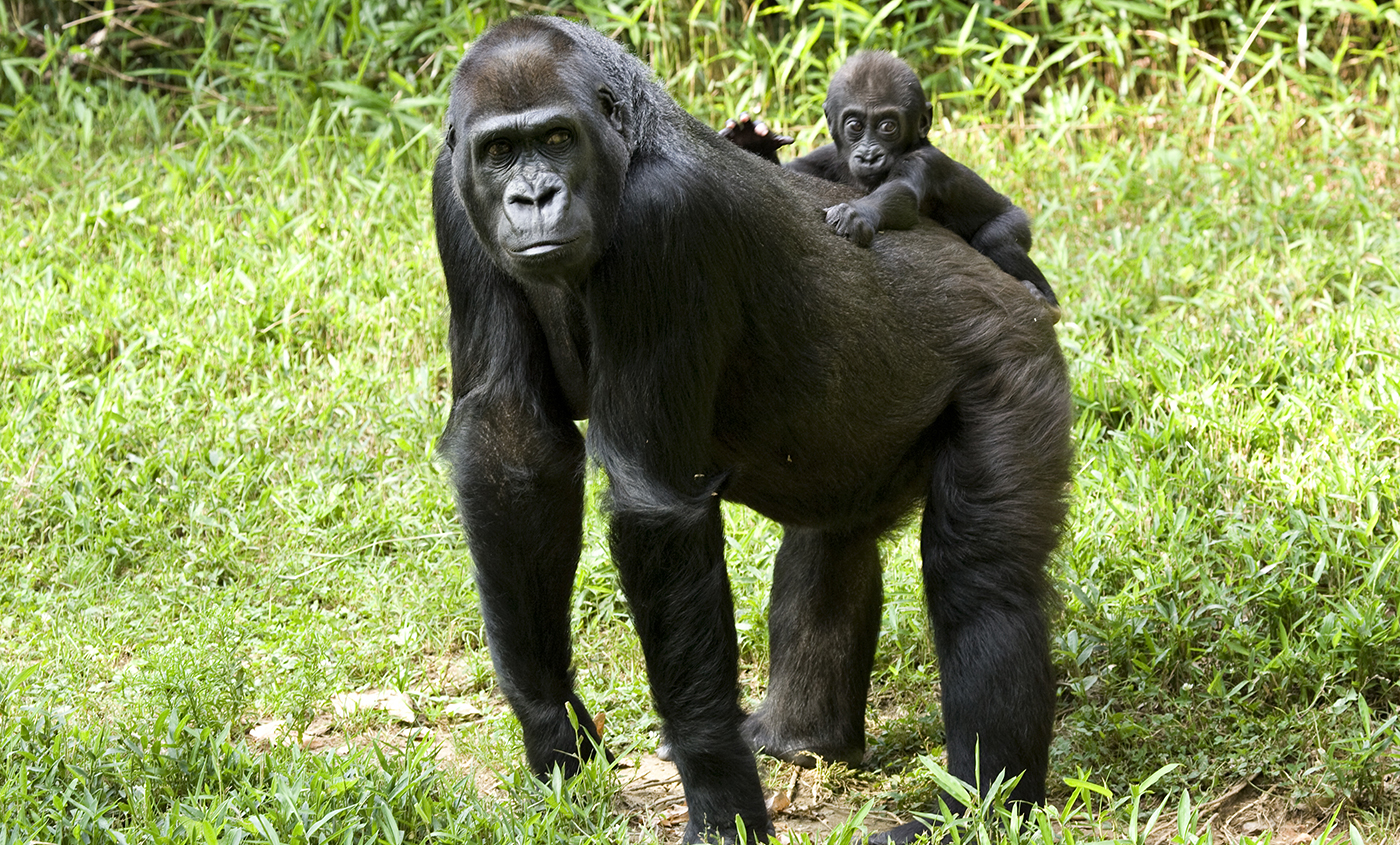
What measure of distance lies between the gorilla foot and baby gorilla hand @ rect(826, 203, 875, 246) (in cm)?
148

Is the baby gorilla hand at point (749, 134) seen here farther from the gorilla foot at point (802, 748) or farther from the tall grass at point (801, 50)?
the tall grass at point (801, 50)

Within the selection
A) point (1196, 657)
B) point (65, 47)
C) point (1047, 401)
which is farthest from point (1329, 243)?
point (65, 47)

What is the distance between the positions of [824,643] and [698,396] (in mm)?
1303

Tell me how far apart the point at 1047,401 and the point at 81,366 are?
4.28m

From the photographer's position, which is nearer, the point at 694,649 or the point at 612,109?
the point at 612,109

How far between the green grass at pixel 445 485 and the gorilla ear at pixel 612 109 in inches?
61.7

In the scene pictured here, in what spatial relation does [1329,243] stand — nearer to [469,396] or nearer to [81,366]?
[469,396]

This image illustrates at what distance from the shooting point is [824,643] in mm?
4332

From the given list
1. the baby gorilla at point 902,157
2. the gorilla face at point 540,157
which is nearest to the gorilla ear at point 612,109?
the gorilla face at point 540,157

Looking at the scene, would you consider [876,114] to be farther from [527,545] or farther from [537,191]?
[527,545]

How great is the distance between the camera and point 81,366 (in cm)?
625

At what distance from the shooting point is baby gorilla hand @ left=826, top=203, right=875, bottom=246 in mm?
3822

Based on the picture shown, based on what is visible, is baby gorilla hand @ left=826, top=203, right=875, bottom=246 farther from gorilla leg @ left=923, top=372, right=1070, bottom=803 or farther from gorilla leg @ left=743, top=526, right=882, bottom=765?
gorilla leg @ left=743, top=526, right=882, bottom=765

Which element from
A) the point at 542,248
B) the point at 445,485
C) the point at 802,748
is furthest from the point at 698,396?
the point at 445,485
